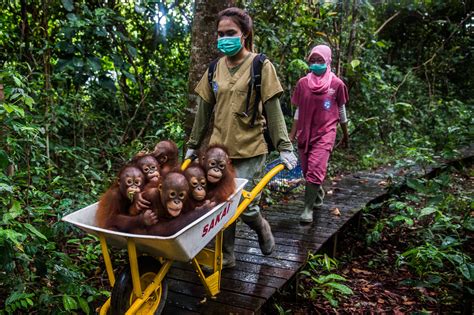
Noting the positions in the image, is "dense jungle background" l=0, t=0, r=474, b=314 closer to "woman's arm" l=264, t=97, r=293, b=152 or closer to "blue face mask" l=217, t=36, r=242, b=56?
"blue face mask" l=217, t=36, r=242, b=56

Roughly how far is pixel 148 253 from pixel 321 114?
3036mm

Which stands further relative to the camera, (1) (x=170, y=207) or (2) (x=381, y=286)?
(2) (x=381, y=286)

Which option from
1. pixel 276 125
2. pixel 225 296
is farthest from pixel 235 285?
pixel 276 125

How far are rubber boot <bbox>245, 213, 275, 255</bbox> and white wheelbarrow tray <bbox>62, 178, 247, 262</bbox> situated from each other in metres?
0.76

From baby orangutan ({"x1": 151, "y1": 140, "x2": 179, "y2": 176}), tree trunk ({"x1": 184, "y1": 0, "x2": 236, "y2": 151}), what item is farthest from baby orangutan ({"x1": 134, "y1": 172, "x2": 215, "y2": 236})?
tree trunk ({"x1": 184, "y1": 0, "x2": 236, "y2": 151})

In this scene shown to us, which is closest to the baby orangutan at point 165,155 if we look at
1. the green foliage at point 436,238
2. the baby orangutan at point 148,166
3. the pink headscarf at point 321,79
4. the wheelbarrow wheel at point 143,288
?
the baby orangutan at point 148,166

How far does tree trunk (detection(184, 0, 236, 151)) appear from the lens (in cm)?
435

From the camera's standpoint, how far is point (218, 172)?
9.88 ft

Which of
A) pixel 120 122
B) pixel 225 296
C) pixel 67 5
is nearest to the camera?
Result: pixel 225 296

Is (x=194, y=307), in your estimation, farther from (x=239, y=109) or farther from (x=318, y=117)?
(x=318, y=117)

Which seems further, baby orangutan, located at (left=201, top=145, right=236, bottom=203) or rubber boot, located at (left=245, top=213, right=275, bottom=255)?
rubber boot, located at (left=245, top=213, right=275, bottom=255)

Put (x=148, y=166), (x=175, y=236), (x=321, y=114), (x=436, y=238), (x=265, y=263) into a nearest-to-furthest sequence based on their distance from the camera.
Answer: (x=175, y=236) → (x=148, y=166) → (x=265, y=263) → (x=436, y=238) → (x=321, y=114)

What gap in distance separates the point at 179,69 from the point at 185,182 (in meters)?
5.36

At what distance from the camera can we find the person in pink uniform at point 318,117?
5.00 metres
